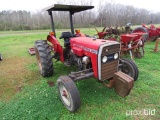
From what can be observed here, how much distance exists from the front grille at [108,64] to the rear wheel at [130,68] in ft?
1.44

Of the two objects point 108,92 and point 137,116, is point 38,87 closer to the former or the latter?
point 108,92

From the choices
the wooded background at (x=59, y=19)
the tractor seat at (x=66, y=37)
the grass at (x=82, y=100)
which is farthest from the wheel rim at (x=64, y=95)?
the wooded background at (x=59, y=19)

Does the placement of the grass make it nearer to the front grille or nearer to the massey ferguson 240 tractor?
the massey ferguson 240 tractor

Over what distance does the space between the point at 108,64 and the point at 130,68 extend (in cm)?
84

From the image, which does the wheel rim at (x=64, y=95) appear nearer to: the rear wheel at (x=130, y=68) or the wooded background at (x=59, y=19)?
the rear wheel at (x=130, y=68)

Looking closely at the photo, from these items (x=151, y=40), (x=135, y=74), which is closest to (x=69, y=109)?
(x=135, y=74)

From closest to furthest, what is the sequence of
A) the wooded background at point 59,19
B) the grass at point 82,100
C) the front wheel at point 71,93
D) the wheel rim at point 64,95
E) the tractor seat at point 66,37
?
the front wheel at point 71,93 < the grass at point 82,100 < the wheel rim at point 64,95 < the tractor seat at point 66,37 < the wooded background at point 59,19

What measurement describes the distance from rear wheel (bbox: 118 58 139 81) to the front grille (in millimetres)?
439

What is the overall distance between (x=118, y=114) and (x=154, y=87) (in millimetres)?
Answer: 1402

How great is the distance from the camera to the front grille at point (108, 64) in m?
2.37

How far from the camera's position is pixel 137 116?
231cm

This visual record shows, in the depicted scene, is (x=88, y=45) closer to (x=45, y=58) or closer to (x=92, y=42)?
(x=92, y=42)

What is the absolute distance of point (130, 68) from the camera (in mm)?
3051

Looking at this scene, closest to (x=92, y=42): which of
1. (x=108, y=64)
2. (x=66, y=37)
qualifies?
(x=108, y=64)
